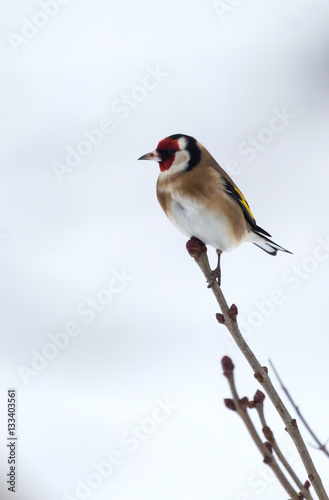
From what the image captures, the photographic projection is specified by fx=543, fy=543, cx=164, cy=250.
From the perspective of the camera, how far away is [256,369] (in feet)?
3.95

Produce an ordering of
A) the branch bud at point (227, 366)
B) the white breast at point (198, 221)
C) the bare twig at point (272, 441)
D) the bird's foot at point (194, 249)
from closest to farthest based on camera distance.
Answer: the branch bud at point (227, 366)
the bare twig at point (272, 441)
the bird's foot at point (194, 249)
the white breast at point (198, 221)

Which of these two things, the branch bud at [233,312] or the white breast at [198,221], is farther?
the white breast at [198,221]

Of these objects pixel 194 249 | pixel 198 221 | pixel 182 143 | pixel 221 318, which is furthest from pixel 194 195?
pixel 221 318

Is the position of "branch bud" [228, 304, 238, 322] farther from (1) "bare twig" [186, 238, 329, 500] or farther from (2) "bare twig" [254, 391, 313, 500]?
(2) "bare twig" [254, 391, 313, 500]

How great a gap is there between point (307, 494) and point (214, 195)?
1.39 m

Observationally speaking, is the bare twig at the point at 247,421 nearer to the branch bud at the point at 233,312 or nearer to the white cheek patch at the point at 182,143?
the branch bud at the point at 233,312

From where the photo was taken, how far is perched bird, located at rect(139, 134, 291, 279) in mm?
2135

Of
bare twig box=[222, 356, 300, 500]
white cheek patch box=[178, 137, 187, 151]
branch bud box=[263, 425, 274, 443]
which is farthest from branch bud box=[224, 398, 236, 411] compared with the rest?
white cheek patch box=[178, 137, 187, 151]

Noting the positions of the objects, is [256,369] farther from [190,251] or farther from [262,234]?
[262,234]

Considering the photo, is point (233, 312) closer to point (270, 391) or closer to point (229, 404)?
point (270, 391)

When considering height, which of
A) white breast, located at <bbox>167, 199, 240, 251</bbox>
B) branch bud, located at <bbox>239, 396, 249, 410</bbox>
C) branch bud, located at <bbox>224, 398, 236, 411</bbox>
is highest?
white breast, located at <bbox>167, 199, 240, 251</bbox>

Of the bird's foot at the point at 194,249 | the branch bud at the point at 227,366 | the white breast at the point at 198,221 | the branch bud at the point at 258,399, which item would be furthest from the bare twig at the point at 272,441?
the white breast at the point at 198,221

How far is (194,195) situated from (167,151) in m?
0.20

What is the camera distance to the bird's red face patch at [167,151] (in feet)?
7.02
